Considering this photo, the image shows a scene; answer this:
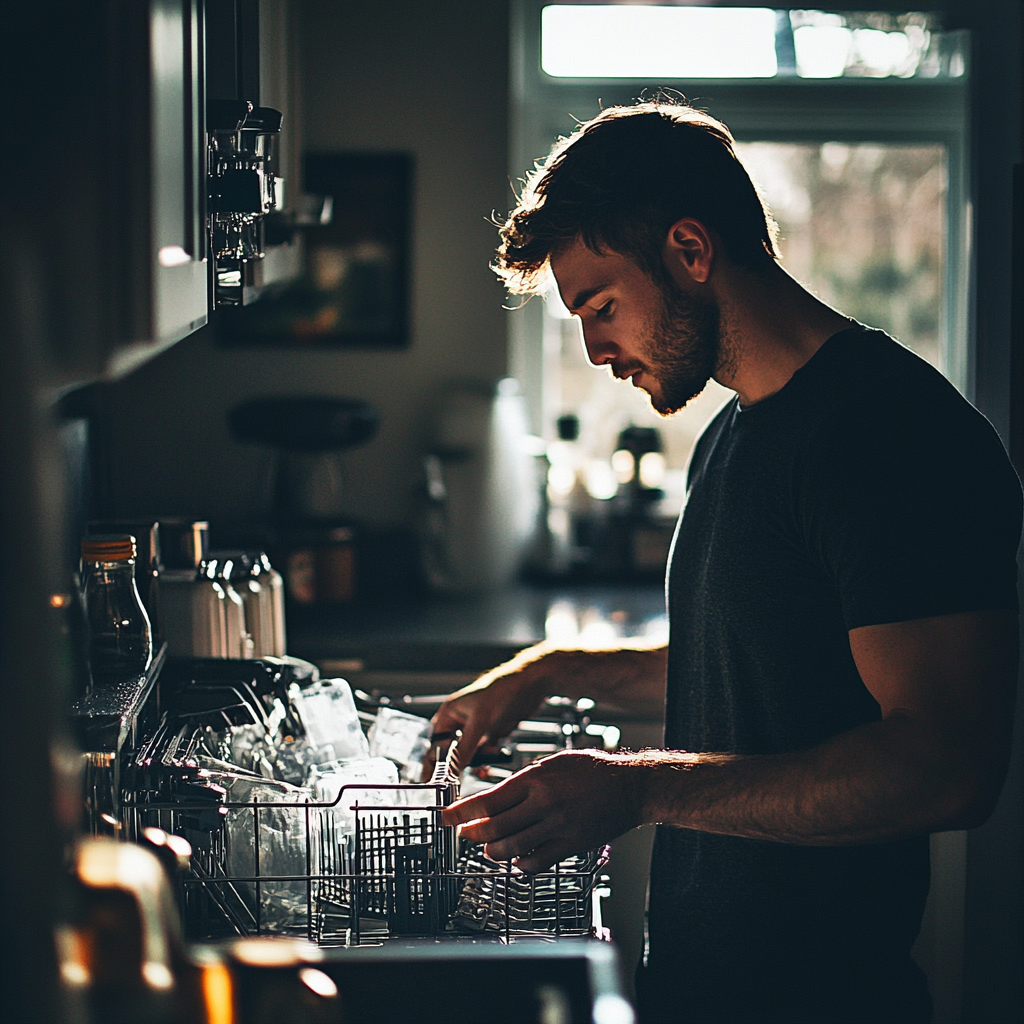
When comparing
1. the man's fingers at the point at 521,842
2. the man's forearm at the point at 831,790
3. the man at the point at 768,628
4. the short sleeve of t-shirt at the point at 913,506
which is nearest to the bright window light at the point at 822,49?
the man at the point at 768,628

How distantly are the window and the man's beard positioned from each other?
1.39 meters

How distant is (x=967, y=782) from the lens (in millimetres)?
983

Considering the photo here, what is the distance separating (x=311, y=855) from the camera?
1.06 meters

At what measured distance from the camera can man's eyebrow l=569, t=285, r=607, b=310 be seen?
4.25ft

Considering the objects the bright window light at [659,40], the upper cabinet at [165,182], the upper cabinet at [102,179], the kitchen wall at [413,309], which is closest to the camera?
the upper cabinet at [102,179]

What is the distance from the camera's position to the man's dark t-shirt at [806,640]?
3.45 feet

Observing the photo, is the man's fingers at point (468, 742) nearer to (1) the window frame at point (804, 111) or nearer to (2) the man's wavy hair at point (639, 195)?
(2) the man's wavy hair at point (639, 195)

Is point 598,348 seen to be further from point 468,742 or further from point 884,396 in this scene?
point 468,742

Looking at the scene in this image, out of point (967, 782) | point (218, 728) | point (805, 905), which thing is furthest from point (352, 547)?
point (967, 782)

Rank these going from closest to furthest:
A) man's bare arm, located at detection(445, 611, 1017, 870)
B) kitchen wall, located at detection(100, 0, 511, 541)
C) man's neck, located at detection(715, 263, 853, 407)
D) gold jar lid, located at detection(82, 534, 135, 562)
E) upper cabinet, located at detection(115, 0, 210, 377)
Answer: upper cabinet, located at detection(115, 0, 210, 377)
man's bare arm, located at detection(445, 611, 1017, 870)
gold jar lid, located at detection(82, 534, 135, 562)
man's neck, located at detection(715, 263, 853, 407)
kitchen wall, located at detection(100, 0, 511, 541)

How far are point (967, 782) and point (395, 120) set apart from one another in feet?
6.58

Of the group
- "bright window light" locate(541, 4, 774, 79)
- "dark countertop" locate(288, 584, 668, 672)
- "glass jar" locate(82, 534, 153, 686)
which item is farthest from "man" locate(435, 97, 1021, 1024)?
"bright window light" locate(541, 4, 774, 79)

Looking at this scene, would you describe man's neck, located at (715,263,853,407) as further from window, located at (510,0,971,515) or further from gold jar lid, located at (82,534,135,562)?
window, located at (510,0,971,515)

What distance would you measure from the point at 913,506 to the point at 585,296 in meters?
0.44
